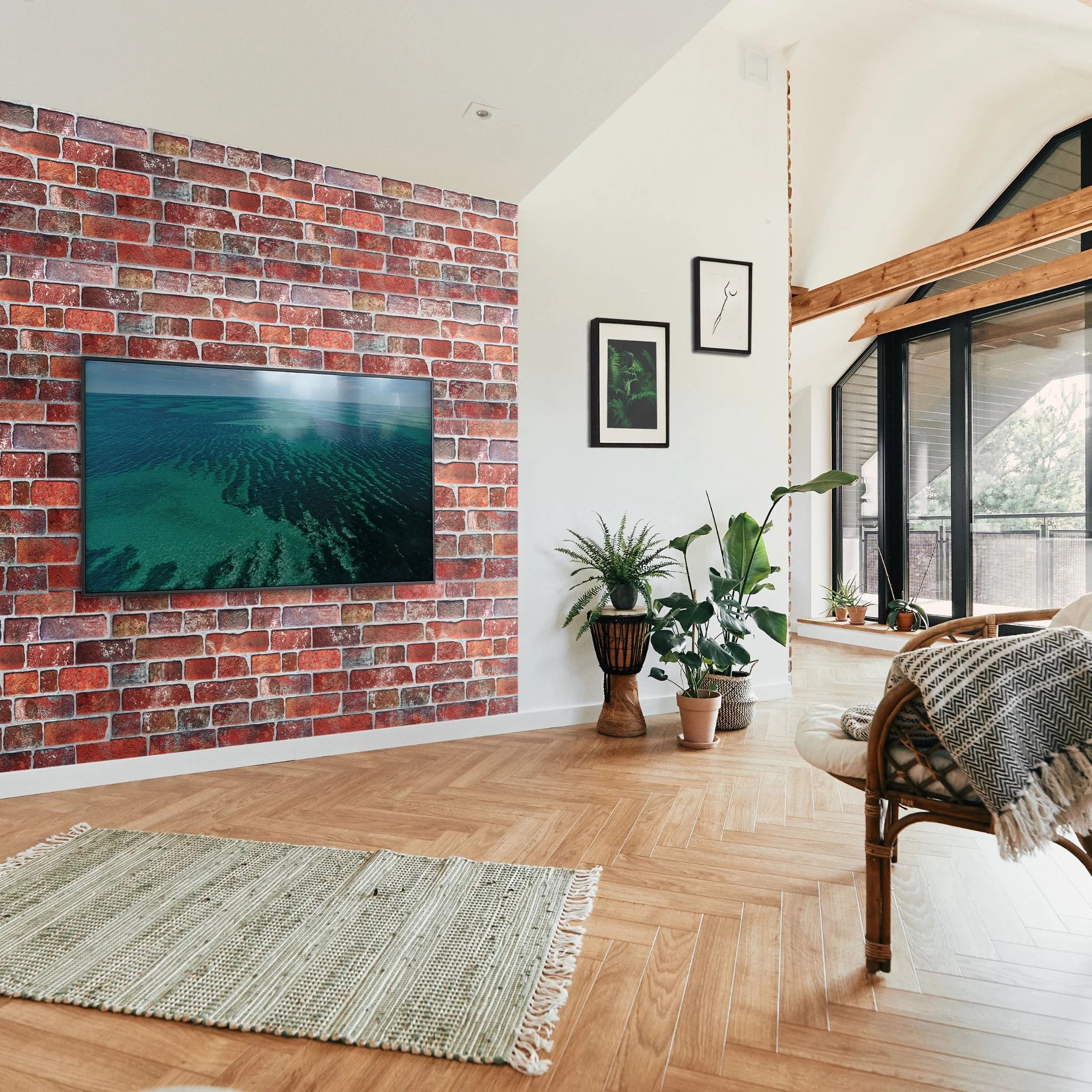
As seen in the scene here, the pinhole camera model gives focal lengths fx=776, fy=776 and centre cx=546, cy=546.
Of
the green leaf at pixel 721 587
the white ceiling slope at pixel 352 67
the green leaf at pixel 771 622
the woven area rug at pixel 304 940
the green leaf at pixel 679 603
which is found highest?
the white ceiling slope at pixel 352 67

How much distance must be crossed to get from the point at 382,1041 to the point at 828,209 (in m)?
5.54

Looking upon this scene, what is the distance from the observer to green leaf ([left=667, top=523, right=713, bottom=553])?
368 cm

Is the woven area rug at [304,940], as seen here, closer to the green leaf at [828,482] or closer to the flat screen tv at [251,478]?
the flat screen tv at [251,478]

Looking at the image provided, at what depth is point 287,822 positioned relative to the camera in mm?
2564

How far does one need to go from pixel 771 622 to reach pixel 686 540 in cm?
56

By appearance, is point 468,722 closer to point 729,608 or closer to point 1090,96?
point 729,608

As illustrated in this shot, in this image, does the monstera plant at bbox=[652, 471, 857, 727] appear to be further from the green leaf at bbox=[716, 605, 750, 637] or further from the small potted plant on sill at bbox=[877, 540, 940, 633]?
the small potted plant on sill at bbox=[877, 540, 940, 633]

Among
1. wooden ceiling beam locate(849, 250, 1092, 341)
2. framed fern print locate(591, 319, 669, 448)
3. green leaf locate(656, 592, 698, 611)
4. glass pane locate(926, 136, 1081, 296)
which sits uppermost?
glass pane locate(926, 136, 1081, 296)

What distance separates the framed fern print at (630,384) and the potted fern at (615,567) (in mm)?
432

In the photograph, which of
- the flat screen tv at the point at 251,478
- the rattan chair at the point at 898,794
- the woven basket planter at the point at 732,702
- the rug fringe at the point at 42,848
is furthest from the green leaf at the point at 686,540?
the rug fringe at the point at 42,848

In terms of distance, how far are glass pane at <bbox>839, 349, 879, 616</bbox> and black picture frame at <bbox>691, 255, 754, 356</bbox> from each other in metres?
3.11

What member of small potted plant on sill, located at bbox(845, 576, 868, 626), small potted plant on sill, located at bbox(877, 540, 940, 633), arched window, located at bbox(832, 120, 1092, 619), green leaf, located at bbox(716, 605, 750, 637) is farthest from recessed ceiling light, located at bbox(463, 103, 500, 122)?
small potted plant on sill, located at bbox(845, 576, 868, 626)

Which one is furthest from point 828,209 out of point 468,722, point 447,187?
point 468,722

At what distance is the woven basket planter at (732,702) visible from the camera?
369 centimetres
